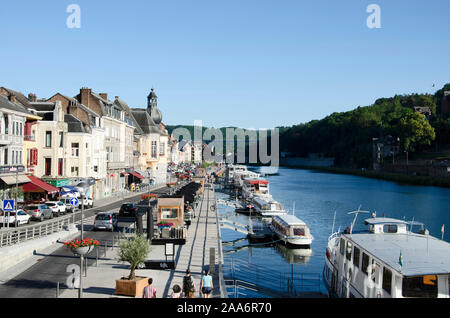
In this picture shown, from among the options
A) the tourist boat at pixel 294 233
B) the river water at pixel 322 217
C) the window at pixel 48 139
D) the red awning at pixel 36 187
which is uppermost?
the window at pixel 48 139

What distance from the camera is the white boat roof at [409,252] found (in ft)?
57.2

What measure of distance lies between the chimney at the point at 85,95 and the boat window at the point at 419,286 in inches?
2206

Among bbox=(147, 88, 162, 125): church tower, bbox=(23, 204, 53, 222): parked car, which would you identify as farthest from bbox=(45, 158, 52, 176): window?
bbox=(147, 88, 162, 125): church tower

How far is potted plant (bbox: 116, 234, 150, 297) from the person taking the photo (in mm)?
19250

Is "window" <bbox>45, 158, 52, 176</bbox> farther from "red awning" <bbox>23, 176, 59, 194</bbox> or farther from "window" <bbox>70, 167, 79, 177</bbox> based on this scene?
"red awning" <bbox>23, 176, 59, 194</bbox>

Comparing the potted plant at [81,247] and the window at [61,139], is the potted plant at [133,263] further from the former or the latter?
the window at [61,139]

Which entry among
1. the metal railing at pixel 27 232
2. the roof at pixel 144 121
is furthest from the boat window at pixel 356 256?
the roof at pixel 144 121

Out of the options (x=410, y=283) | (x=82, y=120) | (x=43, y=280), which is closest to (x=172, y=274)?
(x=43, y=280)

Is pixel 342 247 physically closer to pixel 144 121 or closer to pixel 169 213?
pixel 169 213

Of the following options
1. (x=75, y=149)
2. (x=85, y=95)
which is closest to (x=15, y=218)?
(x=75, y=149)

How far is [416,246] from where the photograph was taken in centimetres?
2139

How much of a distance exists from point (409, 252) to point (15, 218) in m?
26.0

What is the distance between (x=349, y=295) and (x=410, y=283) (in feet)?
19.0
